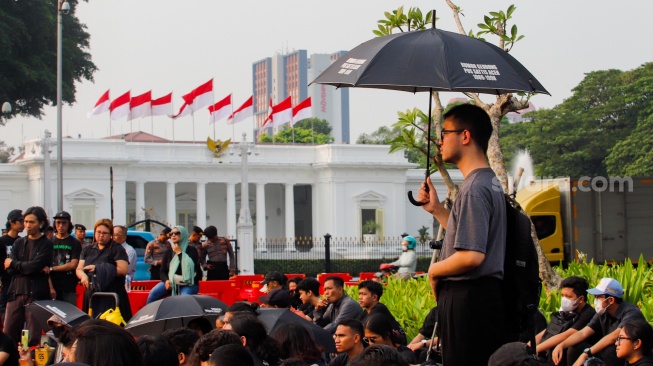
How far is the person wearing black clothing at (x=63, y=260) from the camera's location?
426 inches

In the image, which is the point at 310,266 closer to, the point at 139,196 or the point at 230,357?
the point at 139,196

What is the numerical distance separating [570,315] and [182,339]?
3564 mm

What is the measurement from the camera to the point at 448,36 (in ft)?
18.6

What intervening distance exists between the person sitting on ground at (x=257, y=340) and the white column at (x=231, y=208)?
2024 inches

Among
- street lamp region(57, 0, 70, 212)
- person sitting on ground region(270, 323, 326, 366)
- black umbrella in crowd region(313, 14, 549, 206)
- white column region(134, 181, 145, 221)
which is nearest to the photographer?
black umbrella in crowd region(313, 14, 549, 206)

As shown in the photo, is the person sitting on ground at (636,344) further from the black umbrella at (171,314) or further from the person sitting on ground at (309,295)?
the person sitting on ground at (309,295)

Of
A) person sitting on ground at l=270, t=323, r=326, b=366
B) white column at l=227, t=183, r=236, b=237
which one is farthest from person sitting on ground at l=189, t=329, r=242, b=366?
white column at l=227, t=183, r=236, b=237

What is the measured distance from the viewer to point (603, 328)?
27.2 ft

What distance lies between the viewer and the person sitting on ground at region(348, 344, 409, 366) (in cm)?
464

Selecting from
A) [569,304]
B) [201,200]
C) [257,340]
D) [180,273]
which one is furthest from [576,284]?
[201,200]

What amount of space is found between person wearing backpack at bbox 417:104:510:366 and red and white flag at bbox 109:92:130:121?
41.2 m

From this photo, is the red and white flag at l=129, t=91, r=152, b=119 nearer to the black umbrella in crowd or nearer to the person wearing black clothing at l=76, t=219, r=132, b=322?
the person wearing black clothing at l=76, t=219, r=132, b=322

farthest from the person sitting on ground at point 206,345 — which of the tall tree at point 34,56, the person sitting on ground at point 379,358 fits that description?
the tall tree at point 34,56

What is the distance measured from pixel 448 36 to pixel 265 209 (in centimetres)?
5738
